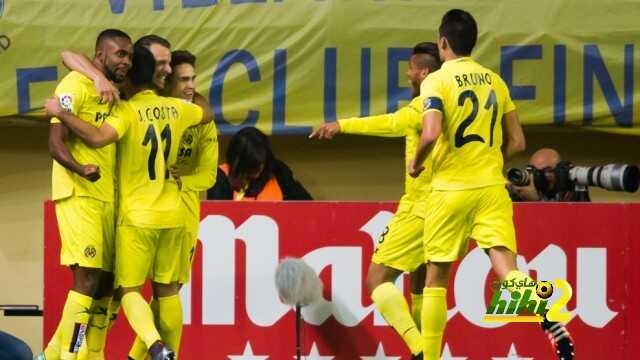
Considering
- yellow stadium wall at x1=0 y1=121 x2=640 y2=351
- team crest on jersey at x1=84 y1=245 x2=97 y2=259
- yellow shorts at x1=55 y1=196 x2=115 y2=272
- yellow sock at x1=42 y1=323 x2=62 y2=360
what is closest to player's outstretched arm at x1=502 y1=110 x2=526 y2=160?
yellow shorts at x1=55 y1=196 x2=115 y2=272

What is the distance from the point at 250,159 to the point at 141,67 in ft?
6.36

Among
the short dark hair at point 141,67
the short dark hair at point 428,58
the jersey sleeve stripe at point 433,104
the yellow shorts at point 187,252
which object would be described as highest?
the short dark hair at point 428,58

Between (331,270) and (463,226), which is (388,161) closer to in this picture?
(331,270)

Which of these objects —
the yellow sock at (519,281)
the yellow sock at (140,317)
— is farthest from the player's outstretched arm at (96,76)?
the yellow sock at (519,281)

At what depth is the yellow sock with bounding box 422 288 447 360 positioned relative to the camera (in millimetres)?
7906

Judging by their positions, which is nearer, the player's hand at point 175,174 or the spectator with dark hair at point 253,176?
the player's hand at point 175,174

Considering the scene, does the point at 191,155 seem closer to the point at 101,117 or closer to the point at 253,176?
the point at 101,117

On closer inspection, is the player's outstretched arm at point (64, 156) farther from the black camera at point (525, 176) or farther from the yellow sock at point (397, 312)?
the black camera at point (525, 176)

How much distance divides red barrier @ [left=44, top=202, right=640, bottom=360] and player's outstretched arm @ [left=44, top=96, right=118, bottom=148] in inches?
62.4

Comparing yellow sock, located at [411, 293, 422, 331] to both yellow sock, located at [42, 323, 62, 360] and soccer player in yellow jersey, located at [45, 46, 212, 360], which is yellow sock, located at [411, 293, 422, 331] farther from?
yellow sock, located at [42, 323, 62, 360]

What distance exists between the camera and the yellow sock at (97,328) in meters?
8.07

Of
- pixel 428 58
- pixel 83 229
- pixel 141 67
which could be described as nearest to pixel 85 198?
pixel 83 229

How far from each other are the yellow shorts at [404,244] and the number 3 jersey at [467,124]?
0.62 metres

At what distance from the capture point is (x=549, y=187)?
9.13 meters
